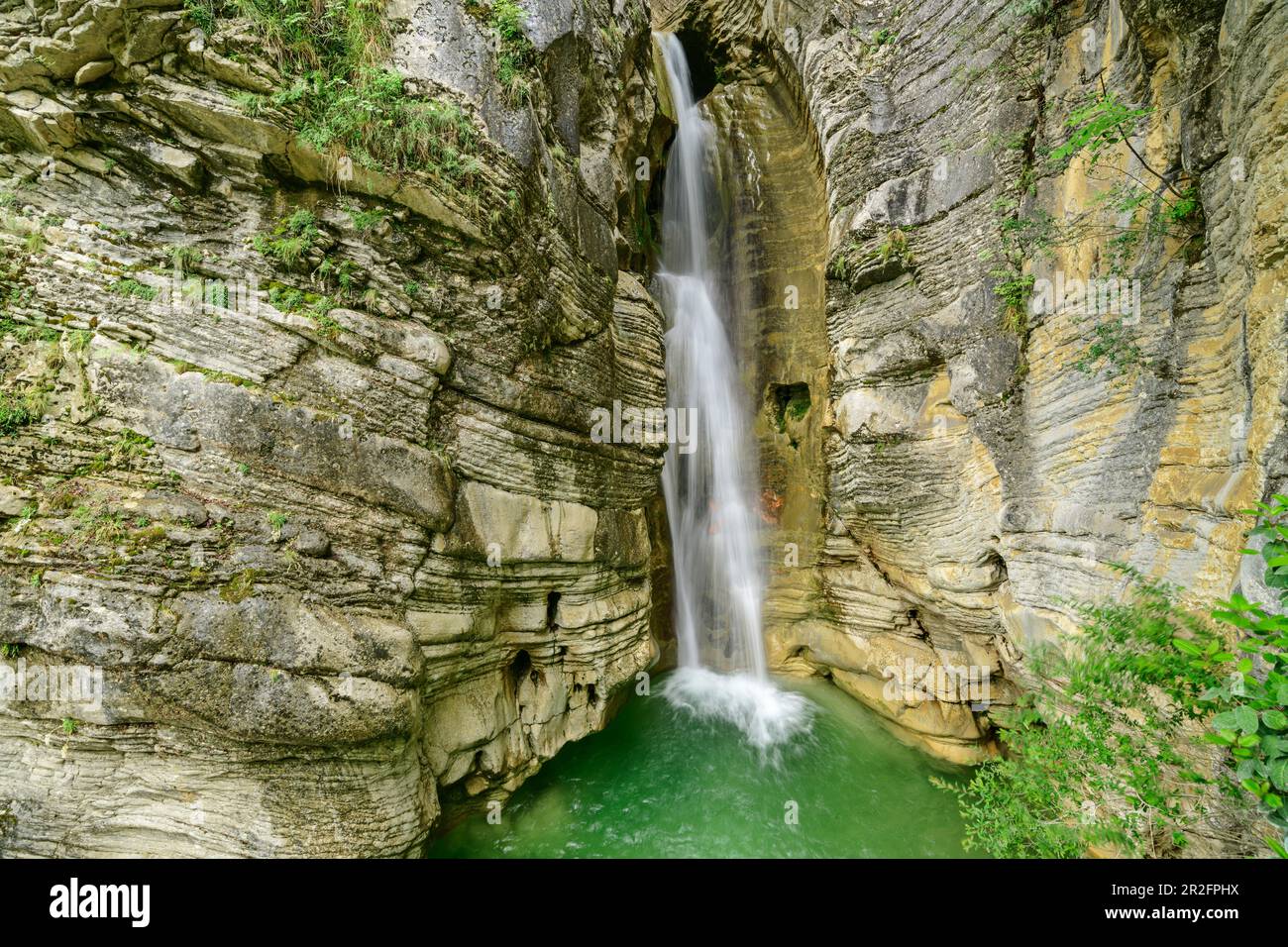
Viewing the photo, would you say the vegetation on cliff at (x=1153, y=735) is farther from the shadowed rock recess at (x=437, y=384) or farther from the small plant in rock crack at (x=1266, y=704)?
the shadowed rock recess at (x=437, y=384)

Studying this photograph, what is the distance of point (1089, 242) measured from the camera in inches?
179

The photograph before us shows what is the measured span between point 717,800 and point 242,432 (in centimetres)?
648

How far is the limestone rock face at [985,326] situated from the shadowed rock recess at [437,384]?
0.05m

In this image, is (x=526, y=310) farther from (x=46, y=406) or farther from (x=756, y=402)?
(x=756, y=402)

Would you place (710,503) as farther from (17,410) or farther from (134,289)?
(17,410)

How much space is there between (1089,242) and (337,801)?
863 cm

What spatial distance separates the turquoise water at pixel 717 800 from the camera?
5164 millimetres

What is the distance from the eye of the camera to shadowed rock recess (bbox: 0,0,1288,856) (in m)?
3.45

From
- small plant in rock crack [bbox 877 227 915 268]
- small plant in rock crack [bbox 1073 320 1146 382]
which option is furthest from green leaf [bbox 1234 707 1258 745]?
small plant in rock crack [bbox 877 227 915 268]

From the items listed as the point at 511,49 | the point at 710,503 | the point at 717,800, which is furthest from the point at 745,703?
the point at 511,49

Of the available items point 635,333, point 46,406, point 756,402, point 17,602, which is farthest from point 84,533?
point 756,402

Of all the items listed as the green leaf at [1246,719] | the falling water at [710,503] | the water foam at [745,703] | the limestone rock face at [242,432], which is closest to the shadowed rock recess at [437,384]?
the limestone rock face at [242,432]

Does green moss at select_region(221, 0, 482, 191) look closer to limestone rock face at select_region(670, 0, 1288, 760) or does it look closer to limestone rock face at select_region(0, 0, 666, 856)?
limestone rock face at select_region(0, 0, 666, 856)

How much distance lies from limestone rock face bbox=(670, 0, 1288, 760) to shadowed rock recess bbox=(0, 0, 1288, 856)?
0.15 feet
